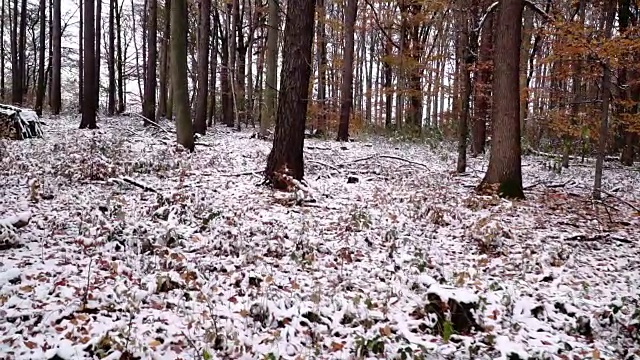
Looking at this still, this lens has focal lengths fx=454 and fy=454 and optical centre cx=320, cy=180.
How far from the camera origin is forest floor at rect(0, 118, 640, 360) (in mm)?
3311

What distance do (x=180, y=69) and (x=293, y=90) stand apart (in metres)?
4.70

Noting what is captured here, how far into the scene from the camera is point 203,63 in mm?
14367

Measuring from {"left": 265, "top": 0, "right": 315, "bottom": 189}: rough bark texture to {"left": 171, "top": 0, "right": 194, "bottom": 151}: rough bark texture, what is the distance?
4.20m

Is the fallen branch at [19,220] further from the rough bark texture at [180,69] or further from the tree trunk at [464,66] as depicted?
the tree trunk at [464,66]

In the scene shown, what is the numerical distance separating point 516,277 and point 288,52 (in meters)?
5.09

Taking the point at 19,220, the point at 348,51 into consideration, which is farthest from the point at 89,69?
the point at 19,220

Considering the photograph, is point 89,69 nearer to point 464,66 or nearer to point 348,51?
point 348,51

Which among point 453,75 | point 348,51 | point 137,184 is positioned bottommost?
point 137,184

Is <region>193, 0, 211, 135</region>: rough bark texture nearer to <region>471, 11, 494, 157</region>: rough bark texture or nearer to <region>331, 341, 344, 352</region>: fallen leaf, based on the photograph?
<region>471, 11, 494, 157</region>: rough bark texture

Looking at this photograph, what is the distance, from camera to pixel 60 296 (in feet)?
12.0

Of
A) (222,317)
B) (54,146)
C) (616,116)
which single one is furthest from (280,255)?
(616,116)

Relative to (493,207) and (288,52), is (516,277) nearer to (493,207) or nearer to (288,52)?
(493,207)

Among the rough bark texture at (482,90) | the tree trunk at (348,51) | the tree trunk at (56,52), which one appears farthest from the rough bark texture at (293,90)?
the tree trunk at (56,52)

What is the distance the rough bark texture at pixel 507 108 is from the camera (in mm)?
8547
